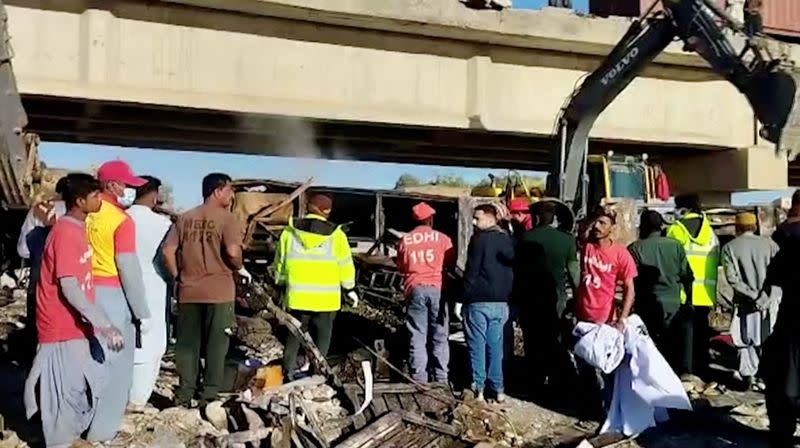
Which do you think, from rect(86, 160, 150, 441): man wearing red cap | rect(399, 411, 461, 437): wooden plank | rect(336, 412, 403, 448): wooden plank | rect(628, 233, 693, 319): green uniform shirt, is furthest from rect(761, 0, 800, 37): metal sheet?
rect(86, 160, 150, 441): man wearing red cap

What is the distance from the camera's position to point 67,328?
6723 millimetres

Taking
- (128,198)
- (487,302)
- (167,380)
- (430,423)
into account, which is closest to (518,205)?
(487,302)

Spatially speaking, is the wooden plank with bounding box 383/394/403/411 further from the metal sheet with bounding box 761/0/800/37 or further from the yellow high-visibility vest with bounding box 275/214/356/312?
the metal sheet with bounding box 761/0/800/37

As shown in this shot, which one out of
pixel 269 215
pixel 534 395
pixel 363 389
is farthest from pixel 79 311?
pixel 269 215

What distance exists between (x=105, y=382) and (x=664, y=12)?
27.0ft

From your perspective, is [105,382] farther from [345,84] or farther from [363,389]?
[345,84]

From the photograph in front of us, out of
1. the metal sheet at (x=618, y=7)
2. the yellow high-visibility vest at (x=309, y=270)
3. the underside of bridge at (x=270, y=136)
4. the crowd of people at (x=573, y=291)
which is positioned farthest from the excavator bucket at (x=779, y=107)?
the metal sheet at (x=618, y=7)

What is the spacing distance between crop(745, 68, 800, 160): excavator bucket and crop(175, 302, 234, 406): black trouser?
→ 5622 mm

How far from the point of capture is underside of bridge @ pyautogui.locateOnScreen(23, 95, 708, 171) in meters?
16.5

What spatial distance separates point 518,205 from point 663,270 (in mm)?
3413

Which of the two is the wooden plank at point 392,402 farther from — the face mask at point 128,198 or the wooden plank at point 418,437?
the face mask at point 128,198

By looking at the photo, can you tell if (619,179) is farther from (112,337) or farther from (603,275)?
(112,337)

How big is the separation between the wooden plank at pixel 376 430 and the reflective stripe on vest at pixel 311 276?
64.6 inches

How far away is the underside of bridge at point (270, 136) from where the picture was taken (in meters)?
16.5
